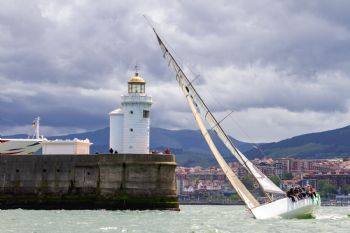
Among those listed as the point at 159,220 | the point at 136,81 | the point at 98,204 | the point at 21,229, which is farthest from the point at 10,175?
the point at 21,229

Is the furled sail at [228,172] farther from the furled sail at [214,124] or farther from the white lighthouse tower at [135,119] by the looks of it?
the white lighthouse tower at [135,119]

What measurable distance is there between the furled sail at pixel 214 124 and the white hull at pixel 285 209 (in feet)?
3.08

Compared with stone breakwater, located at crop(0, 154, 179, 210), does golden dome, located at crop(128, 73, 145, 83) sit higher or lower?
higher

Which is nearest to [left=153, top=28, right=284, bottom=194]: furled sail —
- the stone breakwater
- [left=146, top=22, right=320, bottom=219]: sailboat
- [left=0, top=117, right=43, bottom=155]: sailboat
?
[left=146, top=22, right=320, bottom=219]: sailboat

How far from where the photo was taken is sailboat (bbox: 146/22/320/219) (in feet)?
178

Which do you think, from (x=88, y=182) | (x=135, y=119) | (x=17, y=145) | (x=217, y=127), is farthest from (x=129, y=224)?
(x=17, y=145)

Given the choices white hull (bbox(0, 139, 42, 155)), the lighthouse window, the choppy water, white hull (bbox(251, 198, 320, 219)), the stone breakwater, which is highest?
the lighthouse window

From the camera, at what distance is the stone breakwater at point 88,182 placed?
215 feet

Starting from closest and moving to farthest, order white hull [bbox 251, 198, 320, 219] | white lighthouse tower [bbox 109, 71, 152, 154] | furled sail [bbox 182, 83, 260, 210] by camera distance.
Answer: white hull [bbox 251, 198, 320, 219] < furled sail [bbox 182, 83, 260, 210] < white lighthouse tower [bbox 109, 71, 152, 154]

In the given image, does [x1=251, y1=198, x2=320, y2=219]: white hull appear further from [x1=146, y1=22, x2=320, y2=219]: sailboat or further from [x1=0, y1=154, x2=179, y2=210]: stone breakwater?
[x1=0, y1=154, x2=179, y2=210]: stone breakwater

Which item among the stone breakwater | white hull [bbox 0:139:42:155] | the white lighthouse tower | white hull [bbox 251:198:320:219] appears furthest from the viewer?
white hull [bbox 0:139:42:155]

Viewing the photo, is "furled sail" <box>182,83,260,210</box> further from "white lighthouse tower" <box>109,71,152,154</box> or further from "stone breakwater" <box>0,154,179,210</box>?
"white lighthouse tower" <box>109,71,152,154</box>

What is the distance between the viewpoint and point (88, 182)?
66.9m

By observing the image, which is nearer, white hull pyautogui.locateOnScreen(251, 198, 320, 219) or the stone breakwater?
white hull pyautogui.locateOnScreen(251, 198, 320, 219)
